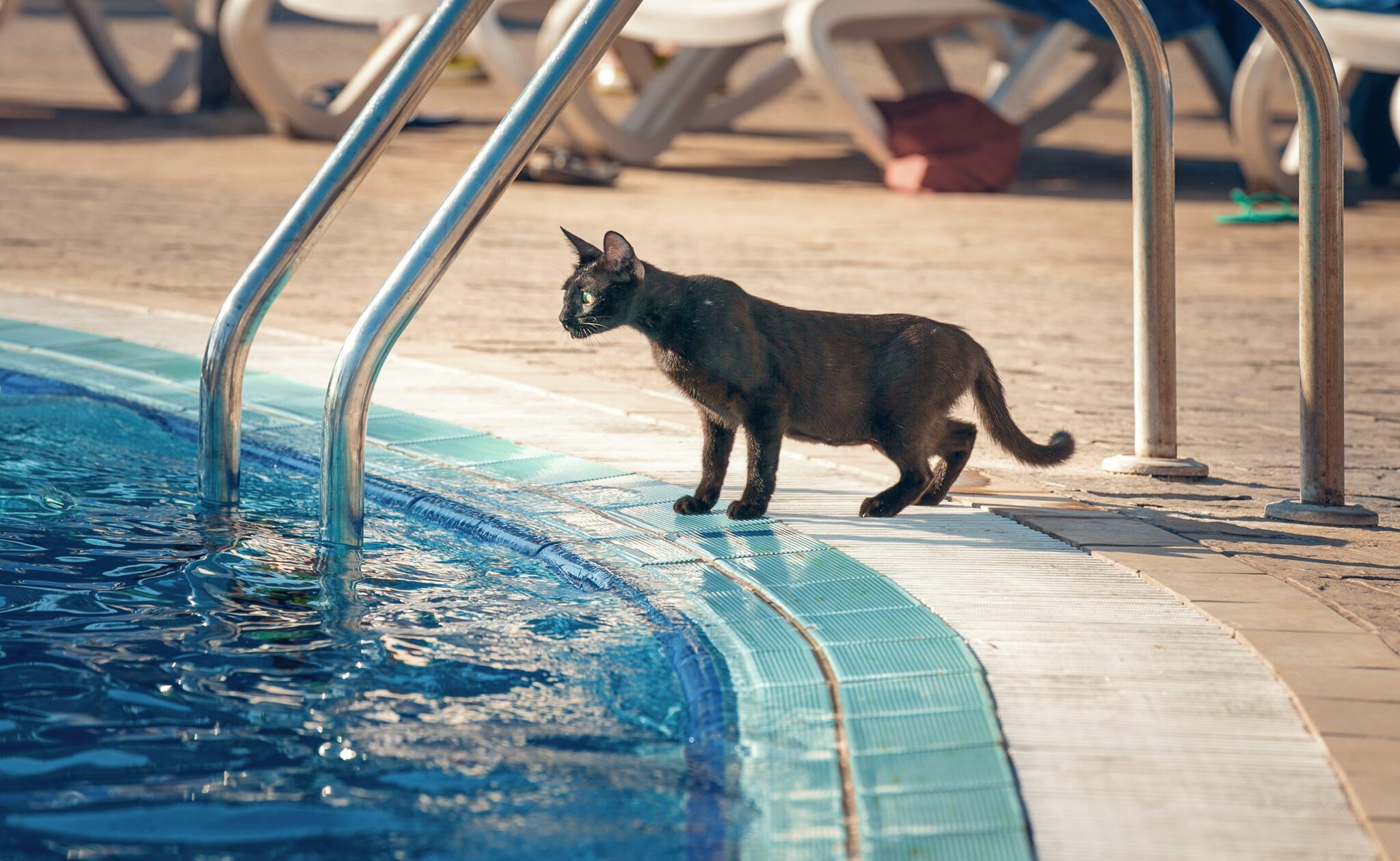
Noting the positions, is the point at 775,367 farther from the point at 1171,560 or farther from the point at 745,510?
the point at 1171,560

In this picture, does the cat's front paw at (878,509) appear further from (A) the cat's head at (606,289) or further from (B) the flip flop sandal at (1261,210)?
(B) the flip flop sandal at (1261,210)

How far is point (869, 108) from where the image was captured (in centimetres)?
1360

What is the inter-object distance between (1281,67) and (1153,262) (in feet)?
33.4

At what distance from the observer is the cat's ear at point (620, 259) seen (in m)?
3.58

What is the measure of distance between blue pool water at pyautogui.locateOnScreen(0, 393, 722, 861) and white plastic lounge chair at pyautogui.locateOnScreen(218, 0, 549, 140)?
1070cm

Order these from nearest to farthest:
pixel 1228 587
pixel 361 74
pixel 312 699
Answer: pixel 312 699 → pixel 1228 587 → pixel 361 74

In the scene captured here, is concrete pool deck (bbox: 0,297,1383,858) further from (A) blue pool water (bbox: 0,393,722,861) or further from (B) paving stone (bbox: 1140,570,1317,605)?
(A) blue pool water (bbox: 0,393,722,861)

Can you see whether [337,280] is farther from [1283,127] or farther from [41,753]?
[1283,127]

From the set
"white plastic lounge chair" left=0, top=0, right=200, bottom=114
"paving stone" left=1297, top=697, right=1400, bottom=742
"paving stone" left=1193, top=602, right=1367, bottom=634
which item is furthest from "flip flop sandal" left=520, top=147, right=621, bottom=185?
"paving stone" left=1297, top=697, right=1400, bottom=742

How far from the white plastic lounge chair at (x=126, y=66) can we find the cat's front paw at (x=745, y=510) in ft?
56.6

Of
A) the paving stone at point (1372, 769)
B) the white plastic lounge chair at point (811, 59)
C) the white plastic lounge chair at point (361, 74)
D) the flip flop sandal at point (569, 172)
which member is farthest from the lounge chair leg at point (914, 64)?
the paving stone at point (1372, 769)

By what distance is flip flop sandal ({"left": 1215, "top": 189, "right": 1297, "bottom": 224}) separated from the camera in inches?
462

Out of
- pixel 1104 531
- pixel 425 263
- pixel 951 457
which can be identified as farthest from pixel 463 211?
pixel 1104 531

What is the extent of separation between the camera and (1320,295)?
3770 mm
